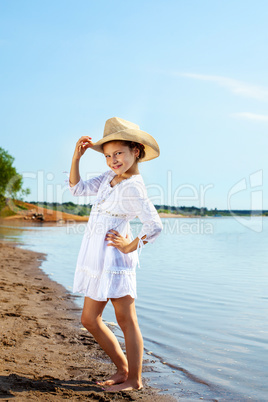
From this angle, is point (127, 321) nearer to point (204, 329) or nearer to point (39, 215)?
point (204, 329)

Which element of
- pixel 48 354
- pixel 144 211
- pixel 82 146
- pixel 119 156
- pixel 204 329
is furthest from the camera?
pixel 204 329

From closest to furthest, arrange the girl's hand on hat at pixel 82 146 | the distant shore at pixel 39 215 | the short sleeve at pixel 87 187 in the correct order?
1. the girl's hand on hat at pixel 82 146
2. the short sleeve at pixel 87 187
3. the distant shore at pixel 39 215

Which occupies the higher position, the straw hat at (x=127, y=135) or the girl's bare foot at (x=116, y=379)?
the straw hat at (x=127, y=135)

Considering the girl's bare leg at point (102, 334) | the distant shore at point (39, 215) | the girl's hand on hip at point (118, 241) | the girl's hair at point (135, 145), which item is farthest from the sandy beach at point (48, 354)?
the distant shore at point (39, 215)

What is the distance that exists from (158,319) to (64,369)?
2013mm

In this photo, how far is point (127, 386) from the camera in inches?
113

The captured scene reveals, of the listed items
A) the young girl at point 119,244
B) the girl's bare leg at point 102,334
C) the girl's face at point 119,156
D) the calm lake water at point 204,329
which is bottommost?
the calm lake water at point 204,329

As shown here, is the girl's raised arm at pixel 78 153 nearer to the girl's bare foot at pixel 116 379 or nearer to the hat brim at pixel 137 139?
the hat brim at pixel 137 139

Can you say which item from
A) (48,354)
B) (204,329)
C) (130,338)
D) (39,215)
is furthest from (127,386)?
(39,215)

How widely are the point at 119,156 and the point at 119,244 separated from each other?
1.97ft

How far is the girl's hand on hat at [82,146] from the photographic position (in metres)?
3.07

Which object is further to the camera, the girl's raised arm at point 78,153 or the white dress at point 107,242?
the girl's raised arm at point 78,153

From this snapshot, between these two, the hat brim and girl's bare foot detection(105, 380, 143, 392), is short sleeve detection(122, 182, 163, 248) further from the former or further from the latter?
girl's bare foot detection(105, 380, 143, 392)

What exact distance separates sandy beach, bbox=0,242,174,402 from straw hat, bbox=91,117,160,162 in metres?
1.63
